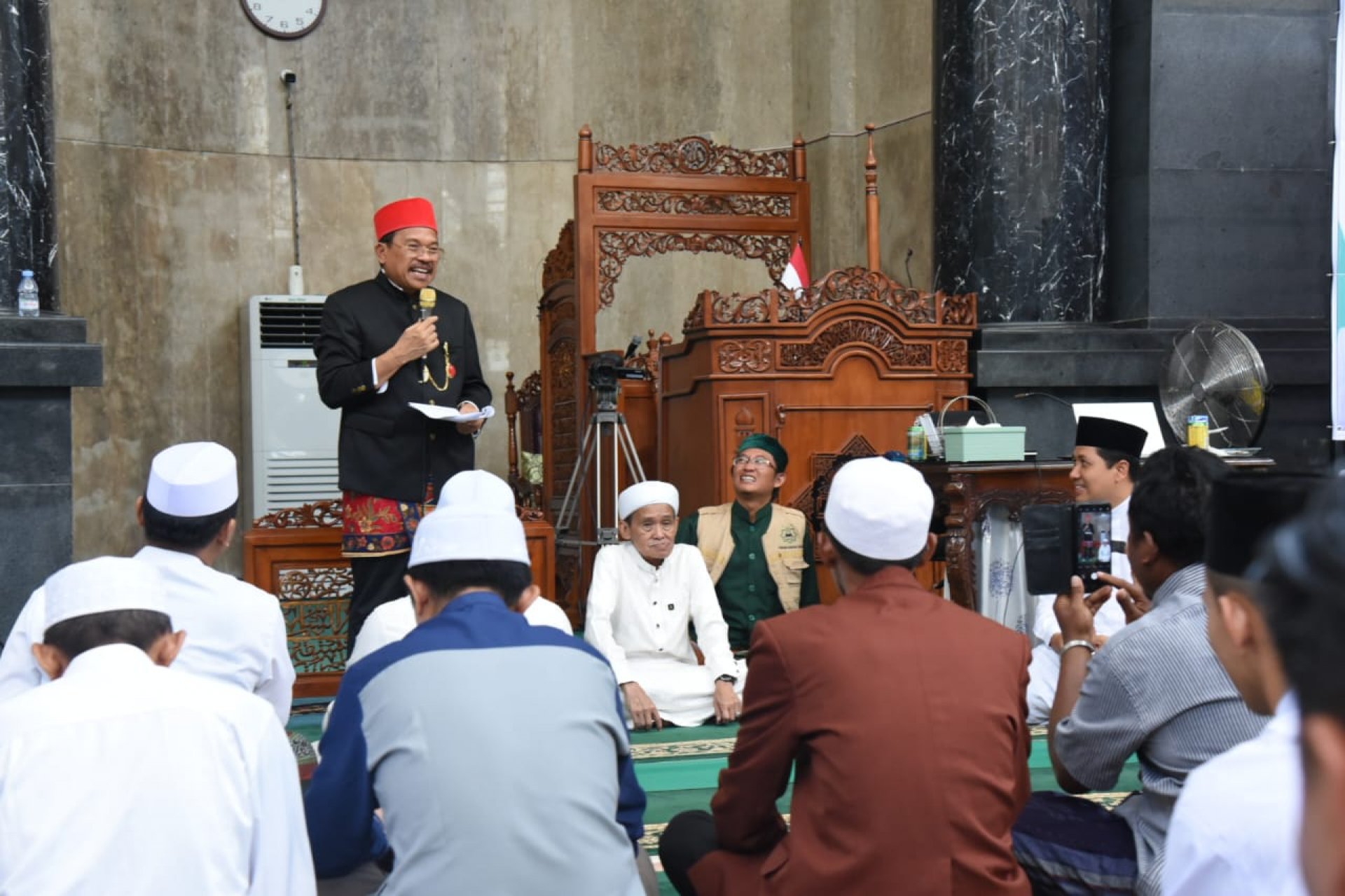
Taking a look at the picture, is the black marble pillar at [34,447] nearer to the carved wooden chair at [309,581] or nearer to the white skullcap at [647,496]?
the carved wooden chair at [309,581]

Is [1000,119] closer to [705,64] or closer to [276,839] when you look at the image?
[705,64]

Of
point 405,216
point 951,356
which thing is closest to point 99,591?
point 405,216

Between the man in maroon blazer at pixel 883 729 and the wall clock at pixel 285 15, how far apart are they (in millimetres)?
7273

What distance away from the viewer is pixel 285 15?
27.8 feet

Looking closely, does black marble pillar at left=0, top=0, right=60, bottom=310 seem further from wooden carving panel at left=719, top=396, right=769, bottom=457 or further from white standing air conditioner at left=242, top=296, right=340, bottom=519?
white standing air conditioner at left=242, top=296, right=340, bottom=519

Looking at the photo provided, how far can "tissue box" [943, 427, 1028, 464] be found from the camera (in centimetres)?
476

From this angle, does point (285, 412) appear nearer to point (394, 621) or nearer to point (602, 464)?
point (602, 464)

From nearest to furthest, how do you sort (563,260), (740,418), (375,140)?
(740,418), (563,260), (375,140)

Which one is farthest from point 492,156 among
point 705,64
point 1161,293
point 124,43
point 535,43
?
point 1161,293

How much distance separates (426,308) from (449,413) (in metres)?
0.31

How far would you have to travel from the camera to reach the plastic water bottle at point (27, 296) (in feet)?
14.7

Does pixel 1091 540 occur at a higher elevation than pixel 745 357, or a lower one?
lower

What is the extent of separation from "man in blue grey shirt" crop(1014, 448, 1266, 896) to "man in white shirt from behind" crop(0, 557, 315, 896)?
3.69 feet

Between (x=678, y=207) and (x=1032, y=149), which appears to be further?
(x=678, y=207)
